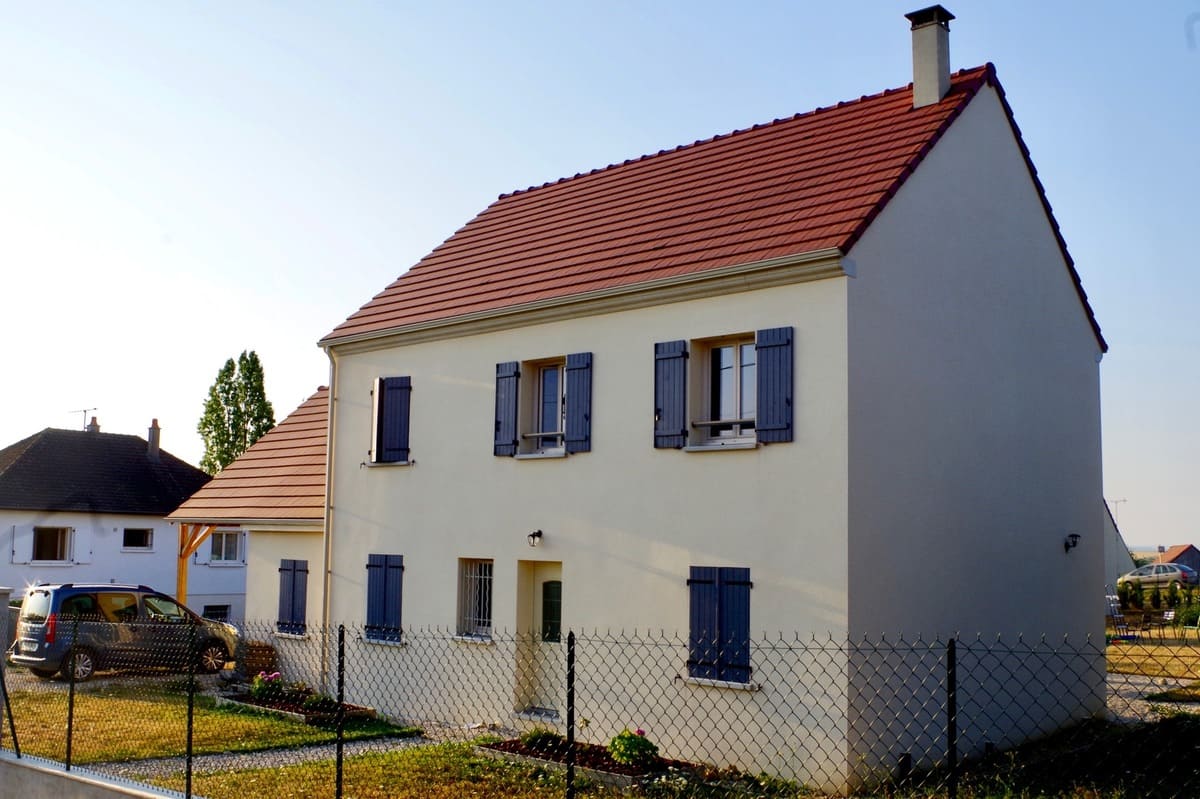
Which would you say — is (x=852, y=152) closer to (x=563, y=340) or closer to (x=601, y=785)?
(x=563, y=340)

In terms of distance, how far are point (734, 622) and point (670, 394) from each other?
2.91 meters

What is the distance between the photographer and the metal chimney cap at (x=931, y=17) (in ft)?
48.5

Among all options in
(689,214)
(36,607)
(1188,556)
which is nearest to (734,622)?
(689,214)

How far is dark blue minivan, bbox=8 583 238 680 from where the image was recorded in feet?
65.2

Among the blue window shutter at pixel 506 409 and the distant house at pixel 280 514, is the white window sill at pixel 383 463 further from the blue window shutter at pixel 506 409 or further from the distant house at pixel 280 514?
the blue window shutter at pixel 506 409

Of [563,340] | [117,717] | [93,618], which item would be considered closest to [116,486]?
[93,618]

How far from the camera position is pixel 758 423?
12.9 m

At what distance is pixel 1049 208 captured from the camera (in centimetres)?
1659

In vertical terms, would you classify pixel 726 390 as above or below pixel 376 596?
above

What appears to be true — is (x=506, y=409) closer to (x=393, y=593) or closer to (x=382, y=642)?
(x=393, y=593)

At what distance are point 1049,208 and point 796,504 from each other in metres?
7.37

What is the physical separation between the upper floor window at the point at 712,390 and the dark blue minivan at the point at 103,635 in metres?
10.4

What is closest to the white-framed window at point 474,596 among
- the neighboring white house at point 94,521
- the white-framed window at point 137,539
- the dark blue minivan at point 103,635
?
the dark blue minivan at point 103,635

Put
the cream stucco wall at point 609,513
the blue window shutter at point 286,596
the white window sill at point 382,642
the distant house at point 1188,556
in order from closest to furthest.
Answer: the cream stucco wall at point 609,513 < the white window sill at point 382,642 < the blue window shutter at point 286,596 < the distant house at point 1188,556
